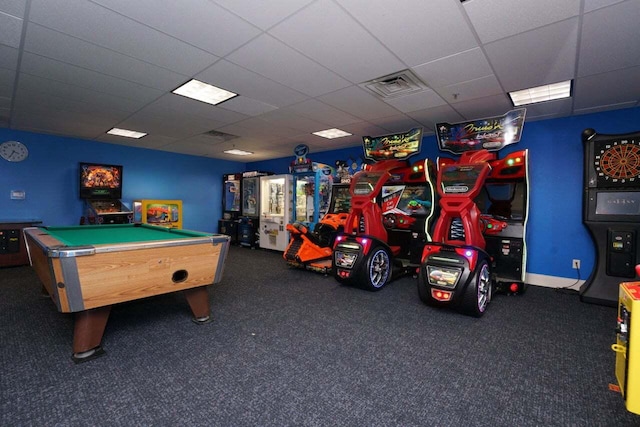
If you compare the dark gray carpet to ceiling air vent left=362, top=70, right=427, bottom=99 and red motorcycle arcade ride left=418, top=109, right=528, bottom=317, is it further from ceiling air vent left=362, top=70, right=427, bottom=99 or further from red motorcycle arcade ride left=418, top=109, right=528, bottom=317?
ceiling air vent left=362, top=70, right=427, bottom=99

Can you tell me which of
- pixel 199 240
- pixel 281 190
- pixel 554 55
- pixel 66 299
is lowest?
pixel 66 299

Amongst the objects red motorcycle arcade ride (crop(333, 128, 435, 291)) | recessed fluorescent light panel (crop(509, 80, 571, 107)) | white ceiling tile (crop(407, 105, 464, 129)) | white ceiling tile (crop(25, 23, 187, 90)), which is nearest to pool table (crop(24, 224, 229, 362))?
white ceiling tile (crop(25, 23, 187, 90))

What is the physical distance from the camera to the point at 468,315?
3.00 metres

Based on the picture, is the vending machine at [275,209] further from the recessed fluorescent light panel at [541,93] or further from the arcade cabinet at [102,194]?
the recessed fluorescent light panel at [541,93]

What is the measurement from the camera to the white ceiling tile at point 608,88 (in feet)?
9.26

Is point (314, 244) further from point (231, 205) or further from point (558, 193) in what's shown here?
point (231, 205)

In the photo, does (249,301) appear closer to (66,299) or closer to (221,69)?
(66,299)

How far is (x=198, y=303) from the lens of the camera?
2.75 meters

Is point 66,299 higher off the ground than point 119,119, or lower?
lower

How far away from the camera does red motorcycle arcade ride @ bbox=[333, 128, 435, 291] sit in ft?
12.5

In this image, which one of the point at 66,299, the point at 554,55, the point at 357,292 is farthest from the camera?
the point at 357,292

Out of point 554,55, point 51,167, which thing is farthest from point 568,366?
point 51,167

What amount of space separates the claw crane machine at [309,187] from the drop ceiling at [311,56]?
1801 mm

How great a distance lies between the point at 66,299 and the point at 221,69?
2.29 metres
